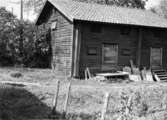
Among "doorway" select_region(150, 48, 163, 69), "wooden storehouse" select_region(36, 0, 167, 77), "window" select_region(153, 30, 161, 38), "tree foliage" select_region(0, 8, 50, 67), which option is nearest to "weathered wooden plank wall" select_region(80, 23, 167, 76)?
"wooden storehouse" select_region(36, 0, 167, 77)

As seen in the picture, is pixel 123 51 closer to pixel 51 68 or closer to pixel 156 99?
pixel 51 68

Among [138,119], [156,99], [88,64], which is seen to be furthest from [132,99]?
[88,64]

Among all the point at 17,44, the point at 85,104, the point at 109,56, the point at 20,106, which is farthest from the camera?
the point at 17,44

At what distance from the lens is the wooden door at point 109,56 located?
16891mm

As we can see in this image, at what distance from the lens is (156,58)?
1906cm

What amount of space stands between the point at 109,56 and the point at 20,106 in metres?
10.3

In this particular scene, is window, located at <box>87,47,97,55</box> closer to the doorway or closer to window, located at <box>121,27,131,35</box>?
window, located at <box>121,27,131,35</box>

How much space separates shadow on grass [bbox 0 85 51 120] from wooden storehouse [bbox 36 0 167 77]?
6.75 meters

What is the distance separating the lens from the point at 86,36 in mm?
16172

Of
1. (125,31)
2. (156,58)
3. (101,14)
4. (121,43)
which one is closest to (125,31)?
(125,31)

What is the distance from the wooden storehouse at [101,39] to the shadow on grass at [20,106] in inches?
266

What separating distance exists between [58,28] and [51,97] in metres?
10.0

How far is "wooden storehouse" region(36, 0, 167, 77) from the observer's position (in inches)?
623

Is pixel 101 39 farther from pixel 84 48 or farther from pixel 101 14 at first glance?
pixel 101 14
